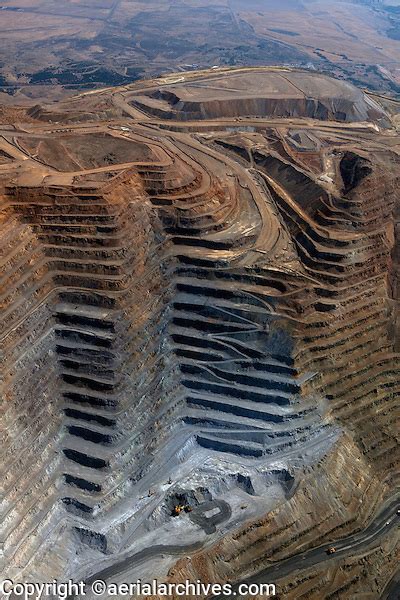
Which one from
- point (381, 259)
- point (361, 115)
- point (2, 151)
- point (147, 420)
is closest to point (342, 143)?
point (361, 115)

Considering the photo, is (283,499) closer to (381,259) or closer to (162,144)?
(381,259)
